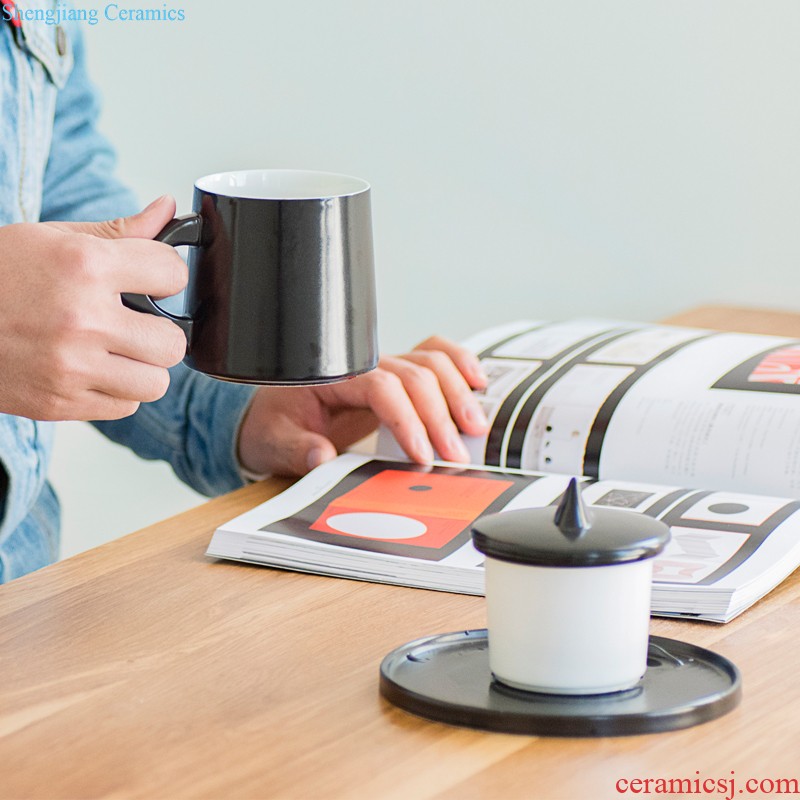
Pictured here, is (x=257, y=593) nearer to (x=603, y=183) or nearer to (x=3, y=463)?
(x=3, y=463)

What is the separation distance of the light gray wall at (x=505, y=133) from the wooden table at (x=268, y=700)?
0.91m

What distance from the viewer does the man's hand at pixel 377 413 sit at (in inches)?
34.4

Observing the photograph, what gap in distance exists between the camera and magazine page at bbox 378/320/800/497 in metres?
0.81

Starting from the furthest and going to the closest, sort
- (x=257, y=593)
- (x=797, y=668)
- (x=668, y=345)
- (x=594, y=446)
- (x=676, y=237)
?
(x=676, y=237), (x=668, y=345), (x=594, y=446), (x=257, y=593), (x=797, y=668)

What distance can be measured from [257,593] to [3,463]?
336 mm

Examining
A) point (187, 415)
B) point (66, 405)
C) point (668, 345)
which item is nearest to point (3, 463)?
point (187, 415)

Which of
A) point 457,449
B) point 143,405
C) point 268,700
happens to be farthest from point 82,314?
point 143,405

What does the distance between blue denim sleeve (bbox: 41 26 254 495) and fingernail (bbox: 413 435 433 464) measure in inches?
7.3

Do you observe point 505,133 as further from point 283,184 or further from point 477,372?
point 283,184

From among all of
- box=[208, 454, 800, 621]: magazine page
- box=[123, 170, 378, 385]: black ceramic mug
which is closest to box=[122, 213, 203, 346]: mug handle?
box=[123, 170, 378, 385]: black ceramic mug

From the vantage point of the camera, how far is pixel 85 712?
521mm

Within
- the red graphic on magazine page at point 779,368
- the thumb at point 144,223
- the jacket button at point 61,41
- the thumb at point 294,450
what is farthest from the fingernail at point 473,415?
the jacket button at point 61,41

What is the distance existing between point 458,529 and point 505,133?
0.99 m

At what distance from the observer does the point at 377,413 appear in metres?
0.88
